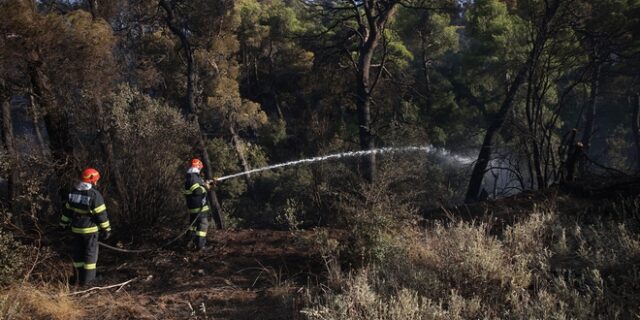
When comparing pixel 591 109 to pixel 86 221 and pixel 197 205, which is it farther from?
pixel 86 221

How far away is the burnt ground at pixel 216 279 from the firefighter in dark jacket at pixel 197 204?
249 mm

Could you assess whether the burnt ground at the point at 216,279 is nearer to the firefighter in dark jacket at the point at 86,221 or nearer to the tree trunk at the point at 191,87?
the firefighter in dark jacket at the point at 86,221

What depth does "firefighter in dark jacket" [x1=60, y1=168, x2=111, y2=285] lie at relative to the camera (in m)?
5.37

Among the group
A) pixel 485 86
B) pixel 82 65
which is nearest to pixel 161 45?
pixel 82 65

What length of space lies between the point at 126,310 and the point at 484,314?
141 inches

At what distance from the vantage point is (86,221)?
17.9 ft

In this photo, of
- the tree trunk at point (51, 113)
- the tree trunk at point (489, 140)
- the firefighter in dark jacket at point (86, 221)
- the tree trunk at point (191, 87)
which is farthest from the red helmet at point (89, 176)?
the tree trunk at point (489, 140)

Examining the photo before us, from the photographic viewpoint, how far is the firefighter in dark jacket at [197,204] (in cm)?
645

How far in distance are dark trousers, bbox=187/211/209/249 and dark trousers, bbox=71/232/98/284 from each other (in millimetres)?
1362

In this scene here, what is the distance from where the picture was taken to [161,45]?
69.7 feet

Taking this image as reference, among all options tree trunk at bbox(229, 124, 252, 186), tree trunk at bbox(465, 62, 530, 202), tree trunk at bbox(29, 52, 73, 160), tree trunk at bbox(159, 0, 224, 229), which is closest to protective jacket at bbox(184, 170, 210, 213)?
tree trunk at bbox(29, 52, 73, 160)

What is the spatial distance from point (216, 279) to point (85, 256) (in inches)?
67.7

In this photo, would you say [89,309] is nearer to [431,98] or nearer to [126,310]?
[126,310]

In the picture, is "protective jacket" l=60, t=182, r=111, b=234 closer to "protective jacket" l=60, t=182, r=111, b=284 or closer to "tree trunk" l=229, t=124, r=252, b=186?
"protective jacket" l=60, t=182, r=111, b=284
